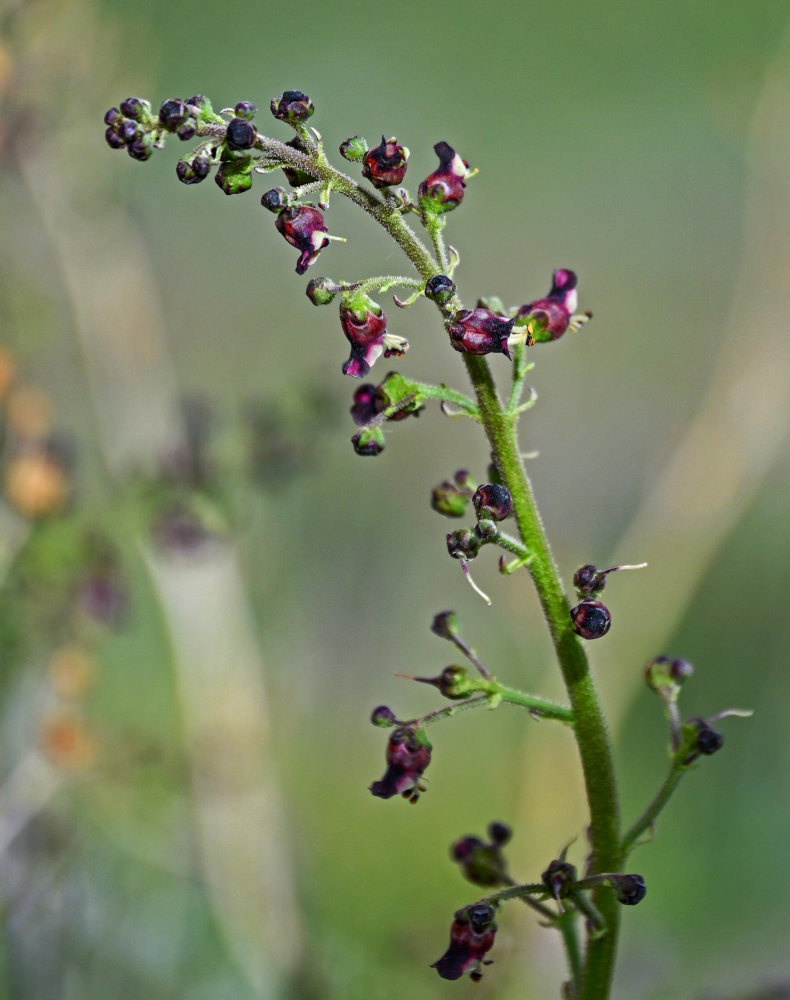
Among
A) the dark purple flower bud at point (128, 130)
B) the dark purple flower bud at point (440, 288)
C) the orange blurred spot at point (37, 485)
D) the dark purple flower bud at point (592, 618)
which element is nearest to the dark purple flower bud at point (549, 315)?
the dark purple flower bud at point (440, 288)

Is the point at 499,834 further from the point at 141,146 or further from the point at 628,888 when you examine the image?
the point at 141,146

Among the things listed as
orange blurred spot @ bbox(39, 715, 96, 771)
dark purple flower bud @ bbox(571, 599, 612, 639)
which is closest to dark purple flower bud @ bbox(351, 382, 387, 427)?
dark purple flower bud @ bbox(571, 599, 612, 639)

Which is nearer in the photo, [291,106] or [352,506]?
[291,106]

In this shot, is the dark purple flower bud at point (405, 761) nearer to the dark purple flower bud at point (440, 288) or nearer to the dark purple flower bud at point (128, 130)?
the dark purple flower bud at point (440, 288)

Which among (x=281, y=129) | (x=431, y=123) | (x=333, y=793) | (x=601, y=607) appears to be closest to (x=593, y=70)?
(x=431, y=123)

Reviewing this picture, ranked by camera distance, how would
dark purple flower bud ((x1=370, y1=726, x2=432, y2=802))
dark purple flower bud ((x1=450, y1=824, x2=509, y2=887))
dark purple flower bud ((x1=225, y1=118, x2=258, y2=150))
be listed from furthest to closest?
1. dark purple flower bud ((x1=450, y1=824, x2=509, y2=887))
2. dark purple flower bud ((x1=370, y1=726, x2=432, y2=802))
3. dark purple flower bud ((x1=225, y1=118, x2=258, y2=150))

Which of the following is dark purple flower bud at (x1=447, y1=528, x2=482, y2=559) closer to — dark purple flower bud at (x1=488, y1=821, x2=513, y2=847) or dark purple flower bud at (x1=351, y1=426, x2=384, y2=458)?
dark purple flower bud at (x1=351, y1=426, x2=384, y2=458)

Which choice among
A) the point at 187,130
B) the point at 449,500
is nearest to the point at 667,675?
the point at 449,500
